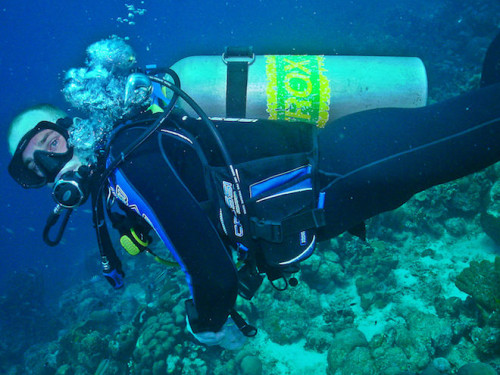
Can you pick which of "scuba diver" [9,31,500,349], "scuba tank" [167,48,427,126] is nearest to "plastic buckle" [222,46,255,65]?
"scuba tank" [167,48,427,126]

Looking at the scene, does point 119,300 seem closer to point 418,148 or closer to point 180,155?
point 180,155

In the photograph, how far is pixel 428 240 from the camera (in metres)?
7.11

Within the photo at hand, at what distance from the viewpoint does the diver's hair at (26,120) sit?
3.23 metres

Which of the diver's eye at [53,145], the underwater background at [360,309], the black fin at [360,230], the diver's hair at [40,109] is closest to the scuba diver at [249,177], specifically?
the diver's eye at [53,145]

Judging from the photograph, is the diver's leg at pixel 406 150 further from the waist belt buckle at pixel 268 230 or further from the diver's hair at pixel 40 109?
the diver's hair at pixel 40 109

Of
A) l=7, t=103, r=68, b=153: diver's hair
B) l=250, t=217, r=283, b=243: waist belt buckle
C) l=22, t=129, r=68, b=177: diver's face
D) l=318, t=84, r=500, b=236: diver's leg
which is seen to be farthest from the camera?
l=7, t=103, r=68, b=153: diver's hair

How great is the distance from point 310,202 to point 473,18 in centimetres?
2028

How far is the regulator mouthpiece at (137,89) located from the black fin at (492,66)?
123 inches

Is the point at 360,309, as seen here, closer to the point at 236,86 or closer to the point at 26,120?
the point at 236,86

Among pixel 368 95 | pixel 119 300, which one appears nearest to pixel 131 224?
pixel 368 95

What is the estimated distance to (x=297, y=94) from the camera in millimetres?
3381

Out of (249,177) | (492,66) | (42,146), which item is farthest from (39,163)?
(492,66)

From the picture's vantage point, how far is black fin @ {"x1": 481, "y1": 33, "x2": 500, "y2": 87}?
297 centimetres

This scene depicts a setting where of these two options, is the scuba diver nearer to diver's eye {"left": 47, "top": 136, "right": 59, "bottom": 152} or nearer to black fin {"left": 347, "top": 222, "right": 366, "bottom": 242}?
diver's eye {"left": 47, "top": 136, "right": 59, "bottom": 152}
